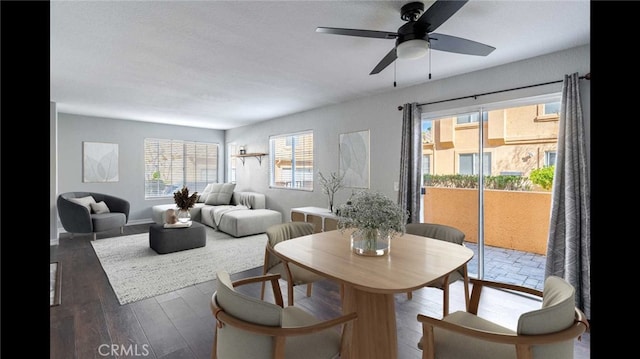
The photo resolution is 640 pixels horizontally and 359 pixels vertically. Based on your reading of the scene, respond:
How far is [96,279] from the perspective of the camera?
3432mm

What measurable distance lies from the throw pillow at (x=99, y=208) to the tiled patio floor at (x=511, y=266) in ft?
19.9

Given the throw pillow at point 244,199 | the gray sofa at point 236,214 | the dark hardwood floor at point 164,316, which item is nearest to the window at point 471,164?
the dark hardwood floor at point 164,316

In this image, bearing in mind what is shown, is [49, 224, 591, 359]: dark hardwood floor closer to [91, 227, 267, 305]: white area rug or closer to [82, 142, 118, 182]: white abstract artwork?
[91, 227, 267, 305]: white area rug

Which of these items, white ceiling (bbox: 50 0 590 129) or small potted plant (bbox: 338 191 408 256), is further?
→ white ceiling (bbox: 50 0 590 129)

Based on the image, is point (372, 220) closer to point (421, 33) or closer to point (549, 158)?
point (421, 33)

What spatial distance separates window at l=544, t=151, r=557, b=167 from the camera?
10.1ft

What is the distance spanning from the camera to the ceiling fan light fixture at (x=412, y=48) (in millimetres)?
1898

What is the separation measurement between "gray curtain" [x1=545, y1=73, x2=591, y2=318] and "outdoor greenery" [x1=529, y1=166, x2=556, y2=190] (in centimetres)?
31

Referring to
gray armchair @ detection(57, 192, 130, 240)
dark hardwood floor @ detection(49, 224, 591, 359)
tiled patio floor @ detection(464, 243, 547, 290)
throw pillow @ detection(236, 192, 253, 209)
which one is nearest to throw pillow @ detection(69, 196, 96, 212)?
gray armchair @ detection(57, 192, 130, 240)

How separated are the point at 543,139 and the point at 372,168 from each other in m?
2.05

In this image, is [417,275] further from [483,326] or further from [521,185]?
[521,185]

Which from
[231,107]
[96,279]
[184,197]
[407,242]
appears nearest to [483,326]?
[407,242]

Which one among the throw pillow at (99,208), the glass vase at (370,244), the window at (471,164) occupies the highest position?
the window at (471,164)

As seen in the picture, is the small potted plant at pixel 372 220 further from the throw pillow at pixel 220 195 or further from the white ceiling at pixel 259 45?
the throw pillow at pixel 220 195
